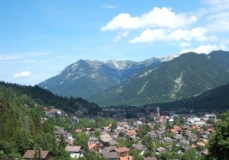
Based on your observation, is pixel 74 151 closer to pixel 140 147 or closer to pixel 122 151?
pixel 122 151

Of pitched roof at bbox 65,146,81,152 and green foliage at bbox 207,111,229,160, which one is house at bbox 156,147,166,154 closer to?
pitched roof at bbox 65,146,81,152

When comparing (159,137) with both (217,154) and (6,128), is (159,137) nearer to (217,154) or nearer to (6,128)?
(6,128)

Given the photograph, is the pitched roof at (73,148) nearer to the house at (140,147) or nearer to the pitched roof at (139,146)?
the house at (140,147)

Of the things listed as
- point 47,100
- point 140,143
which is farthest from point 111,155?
point 47,100

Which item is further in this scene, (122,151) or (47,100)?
(47,100)

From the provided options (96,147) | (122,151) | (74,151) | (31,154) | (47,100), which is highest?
(47,100)

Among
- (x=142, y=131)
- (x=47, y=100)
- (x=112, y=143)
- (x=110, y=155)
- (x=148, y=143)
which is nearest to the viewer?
(x=110, y=155)

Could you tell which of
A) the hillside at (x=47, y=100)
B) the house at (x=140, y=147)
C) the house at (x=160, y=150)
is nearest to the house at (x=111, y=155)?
the house at (x=140, y=147)

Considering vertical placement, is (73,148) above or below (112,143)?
above

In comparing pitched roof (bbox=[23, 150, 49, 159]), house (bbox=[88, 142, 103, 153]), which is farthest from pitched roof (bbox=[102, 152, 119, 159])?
pitched roof (bbox=[23, 150, 49, 159])

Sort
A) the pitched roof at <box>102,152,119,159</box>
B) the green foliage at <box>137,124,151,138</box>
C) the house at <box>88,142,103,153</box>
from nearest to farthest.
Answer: the pitched roof at <box>102,152,119,159</box> → the house at <box>88,142,103,153</box> → the green foliage at <box>137,124,151,138</box>

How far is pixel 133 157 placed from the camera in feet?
216

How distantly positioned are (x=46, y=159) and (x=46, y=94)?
413 ft

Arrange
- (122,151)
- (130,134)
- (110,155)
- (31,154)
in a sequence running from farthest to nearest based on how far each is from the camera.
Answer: (130,134), (122,151), (110,155), (31,154)
